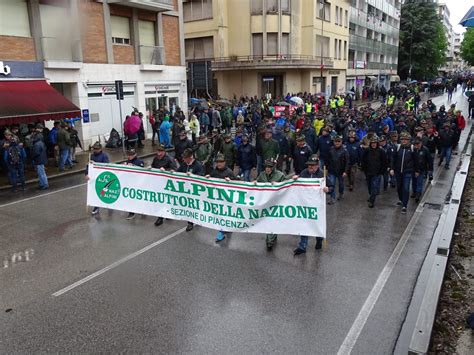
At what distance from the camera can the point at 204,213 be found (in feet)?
27.8

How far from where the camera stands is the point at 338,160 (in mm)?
10766

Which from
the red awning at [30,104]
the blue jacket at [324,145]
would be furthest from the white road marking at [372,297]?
the red awning at [30,104]

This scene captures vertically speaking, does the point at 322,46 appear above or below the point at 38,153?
above

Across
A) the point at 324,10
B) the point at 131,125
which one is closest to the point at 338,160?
the point at 131,125

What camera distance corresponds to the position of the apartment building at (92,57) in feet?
54.1

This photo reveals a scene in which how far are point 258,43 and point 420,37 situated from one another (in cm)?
4602

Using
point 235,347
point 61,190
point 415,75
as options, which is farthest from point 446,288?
point 415,75

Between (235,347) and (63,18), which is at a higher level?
(63,18)

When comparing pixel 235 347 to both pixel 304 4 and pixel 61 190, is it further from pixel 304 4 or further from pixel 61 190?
pixel 304 4

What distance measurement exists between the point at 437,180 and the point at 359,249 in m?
6.72

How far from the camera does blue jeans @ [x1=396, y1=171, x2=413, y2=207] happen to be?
403 inches

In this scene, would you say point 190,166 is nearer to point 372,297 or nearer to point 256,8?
point 372,297

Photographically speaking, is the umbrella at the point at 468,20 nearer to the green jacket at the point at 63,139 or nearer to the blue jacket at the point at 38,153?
the blue jacket at the point at 38,153

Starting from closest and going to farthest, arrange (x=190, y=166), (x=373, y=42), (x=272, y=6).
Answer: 1. (x=190, y=166)
2. (x=272, y=6)
3. (x=373, y=42)
